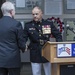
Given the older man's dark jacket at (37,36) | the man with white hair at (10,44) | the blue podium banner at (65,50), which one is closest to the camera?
the blue podium banner at (65,50)

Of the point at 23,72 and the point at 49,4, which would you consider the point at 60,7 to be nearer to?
the point at 49,4

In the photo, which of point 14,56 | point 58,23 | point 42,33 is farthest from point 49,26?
point 58,23

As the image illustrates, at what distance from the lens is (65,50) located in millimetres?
4301

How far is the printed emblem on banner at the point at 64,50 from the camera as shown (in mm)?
4281

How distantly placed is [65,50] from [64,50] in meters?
0.01

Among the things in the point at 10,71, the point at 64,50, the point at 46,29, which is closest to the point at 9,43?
the point at 10,71

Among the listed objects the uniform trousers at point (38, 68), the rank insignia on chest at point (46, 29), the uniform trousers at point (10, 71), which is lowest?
the uniform trousers at point (38, 68)

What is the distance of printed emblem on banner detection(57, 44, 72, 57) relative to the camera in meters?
4.28

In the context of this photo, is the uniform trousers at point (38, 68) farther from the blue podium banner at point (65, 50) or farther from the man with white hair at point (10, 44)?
the blue podium banner at point (65, 50)

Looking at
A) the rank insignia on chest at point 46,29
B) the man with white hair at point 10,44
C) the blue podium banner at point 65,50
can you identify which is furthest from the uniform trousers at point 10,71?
the rank insignia on chest at point 46,29

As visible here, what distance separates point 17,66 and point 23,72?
2.97m

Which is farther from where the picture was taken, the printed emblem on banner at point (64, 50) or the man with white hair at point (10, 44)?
the man with white hair at point (10, 44)

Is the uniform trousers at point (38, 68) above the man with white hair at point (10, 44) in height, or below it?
below

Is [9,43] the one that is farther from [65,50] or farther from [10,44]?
[65,50]
